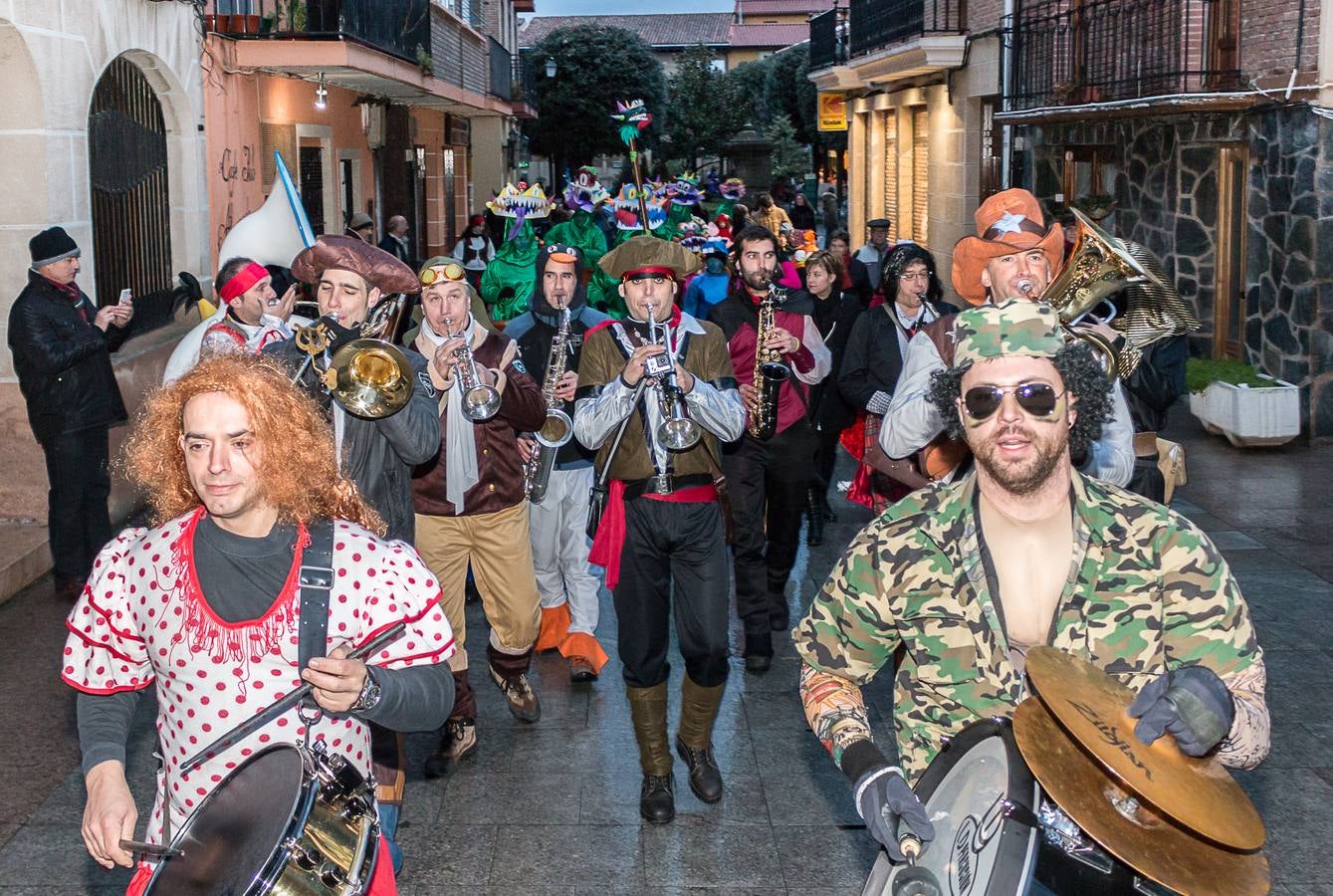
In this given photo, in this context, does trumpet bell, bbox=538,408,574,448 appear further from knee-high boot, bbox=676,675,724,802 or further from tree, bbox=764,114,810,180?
tree, bbox=764,114,810,180

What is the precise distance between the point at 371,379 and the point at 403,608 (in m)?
2.05

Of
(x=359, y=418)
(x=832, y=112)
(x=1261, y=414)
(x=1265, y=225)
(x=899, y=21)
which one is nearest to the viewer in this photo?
(x=359, y=418)

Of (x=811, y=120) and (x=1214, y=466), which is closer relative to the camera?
(x=1214, y=466)

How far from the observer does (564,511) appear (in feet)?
25.0

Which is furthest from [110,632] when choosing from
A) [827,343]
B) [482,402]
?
[827,343]

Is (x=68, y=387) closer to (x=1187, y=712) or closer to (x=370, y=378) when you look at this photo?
(x=370, y=378)

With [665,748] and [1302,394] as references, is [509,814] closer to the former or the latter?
[665,748]

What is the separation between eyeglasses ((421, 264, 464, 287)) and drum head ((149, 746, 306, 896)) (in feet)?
11.3

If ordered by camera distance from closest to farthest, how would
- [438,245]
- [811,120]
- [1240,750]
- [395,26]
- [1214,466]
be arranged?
1. [1240,750]
2. [1214,466]
3. [395,26]
4. [438,245]
5. [811,120]

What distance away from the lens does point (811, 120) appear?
185 ft

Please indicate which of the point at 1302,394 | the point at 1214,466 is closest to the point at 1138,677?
the point at 1214,466

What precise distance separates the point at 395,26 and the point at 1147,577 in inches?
669

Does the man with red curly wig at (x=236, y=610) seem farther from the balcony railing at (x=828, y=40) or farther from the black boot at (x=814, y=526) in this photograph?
the balcony railing at (x=828, y=40)

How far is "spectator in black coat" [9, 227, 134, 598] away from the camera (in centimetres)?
857
